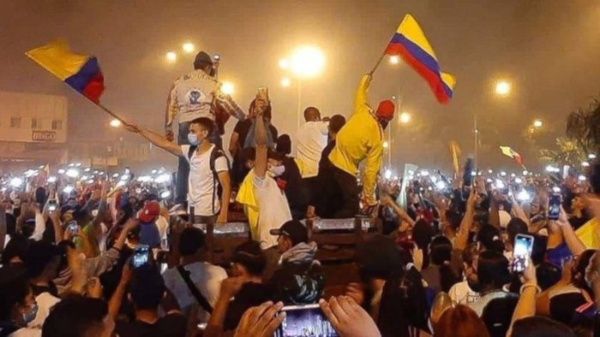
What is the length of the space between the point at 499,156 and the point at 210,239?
41.4 m

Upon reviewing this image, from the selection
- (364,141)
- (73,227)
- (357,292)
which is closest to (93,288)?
(357,292)

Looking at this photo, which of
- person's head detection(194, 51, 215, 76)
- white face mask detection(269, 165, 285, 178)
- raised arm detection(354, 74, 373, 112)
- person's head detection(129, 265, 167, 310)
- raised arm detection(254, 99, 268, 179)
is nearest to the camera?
person's head detection(129, 265, 167, 310)

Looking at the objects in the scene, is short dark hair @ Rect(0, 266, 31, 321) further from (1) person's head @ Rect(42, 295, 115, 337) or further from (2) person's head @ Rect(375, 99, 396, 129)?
(2) person's head @ Rect(375, 99, 396, 129)

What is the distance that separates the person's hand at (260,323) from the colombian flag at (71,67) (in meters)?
7.73

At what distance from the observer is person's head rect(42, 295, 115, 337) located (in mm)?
3516

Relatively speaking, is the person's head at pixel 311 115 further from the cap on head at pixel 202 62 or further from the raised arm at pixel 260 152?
the raised arm at pixel 260 152

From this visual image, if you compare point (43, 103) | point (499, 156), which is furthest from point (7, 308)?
point (43, 103)

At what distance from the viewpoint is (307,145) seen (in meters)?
10.4

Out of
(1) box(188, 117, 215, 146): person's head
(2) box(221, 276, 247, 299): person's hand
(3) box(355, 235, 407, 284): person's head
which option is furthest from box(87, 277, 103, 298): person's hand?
(1) box(188, 117, 215, 146): person's head

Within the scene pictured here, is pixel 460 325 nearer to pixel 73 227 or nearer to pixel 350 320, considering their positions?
pixel 350 320

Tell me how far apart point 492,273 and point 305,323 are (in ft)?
9.70

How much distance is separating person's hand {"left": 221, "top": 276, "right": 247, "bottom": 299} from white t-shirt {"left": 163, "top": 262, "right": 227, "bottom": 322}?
0.83 metres

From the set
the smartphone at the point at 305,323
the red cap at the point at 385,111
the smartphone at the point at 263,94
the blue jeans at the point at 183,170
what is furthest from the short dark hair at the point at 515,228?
the smartphone at the point at 305,323

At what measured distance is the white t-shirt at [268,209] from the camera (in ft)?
25.6
